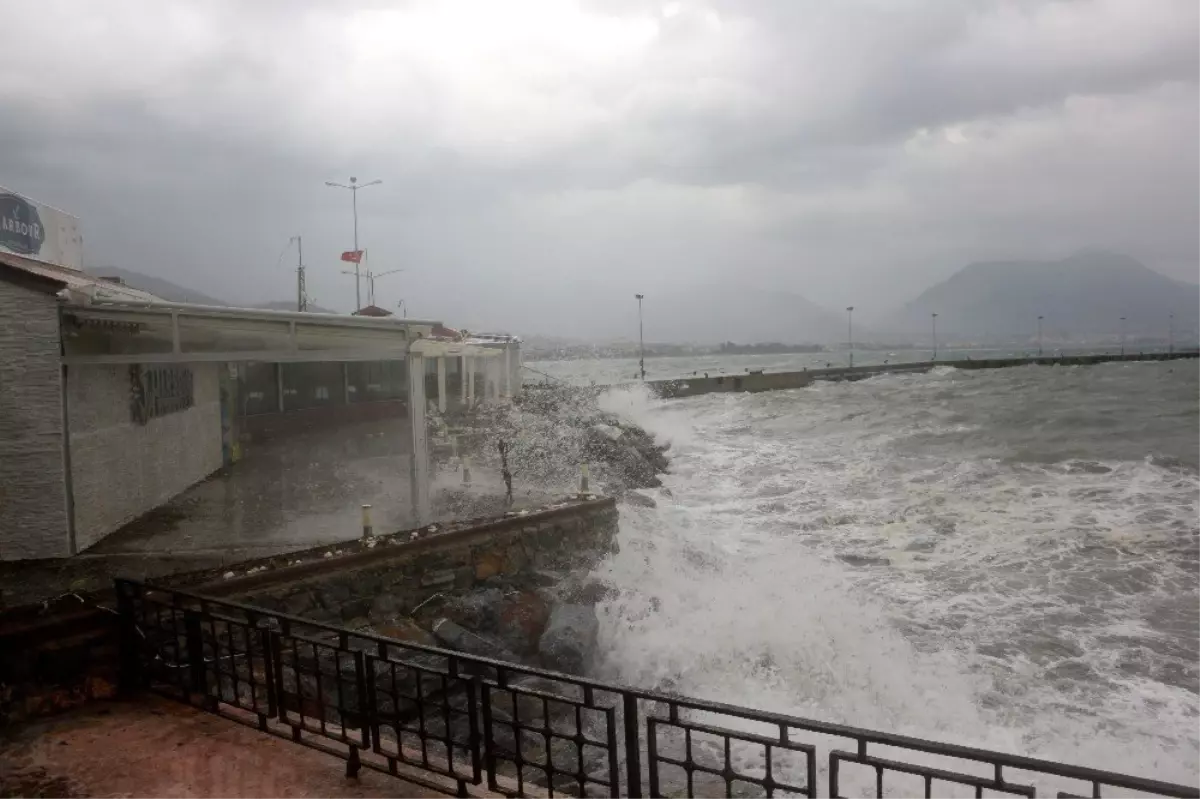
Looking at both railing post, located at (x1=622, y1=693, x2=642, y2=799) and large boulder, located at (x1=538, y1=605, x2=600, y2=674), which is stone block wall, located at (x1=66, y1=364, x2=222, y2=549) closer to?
large boulder, located at (x1=538, y1=605, x2=600, y2=674)

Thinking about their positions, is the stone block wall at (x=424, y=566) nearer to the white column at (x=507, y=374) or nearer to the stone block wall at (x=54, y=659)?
the stone block wall at (x=54, y=659)

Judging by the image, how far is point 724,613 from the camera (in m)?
11.1

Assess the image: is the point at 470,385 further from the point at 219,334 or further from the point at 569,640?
the point at 569,640

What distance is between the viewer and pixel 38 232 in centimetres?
1409

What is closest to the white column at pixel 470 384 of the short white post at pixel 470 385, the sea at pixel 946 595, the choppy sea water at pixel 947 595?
the short white post at pixel 470 385

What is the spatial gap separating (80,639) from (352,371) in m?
21.9

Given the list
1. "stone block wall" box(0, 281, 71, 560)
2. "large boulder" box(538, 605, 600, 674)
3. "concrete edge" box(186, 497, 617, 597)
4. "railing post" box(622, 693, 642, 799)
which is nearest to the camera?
"railing post" box(622, 693, 642, 799)

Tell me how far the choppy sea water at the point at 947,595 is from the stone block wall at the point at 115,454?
7143 millimetres

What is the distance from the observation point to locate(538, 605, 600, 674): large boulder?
9.44m

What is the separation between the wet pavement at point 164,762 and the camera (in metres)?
4.30

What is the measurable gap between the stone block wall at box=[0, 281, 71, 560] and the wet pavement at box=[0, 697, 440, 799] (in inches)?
207

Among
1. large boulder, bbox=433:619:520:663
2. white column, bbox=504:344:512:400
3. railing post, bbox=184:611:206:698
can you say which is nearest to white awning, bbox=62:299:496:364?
large boulder, bbox=433:619:520:663

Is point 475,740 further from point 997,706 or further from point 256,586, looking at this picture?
point 997,706

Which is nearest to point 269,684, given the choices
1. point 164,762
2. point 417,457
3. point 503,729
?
point 164,762
